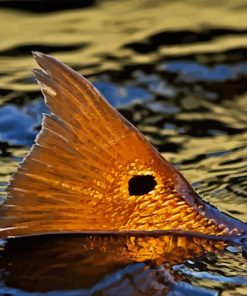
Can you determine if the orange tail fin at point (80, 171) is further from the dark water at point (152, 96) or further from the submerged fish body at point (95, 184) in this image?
the dark water at point (152, 96)

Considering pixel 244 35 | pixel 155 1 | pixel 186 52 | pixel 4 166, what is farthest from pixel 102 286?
pixel 155 1

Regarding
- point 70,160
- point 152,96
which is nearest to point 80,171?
point 70,160

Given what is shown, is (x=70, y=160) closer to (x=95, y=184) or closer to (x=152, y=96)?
(x=95, y=184)

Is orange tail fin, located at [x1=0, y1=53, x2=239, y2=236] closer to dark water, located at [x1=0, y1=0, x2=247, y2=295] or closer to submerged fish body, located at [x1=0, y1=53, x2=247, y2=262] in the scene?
submerged fish body, located at [x1=0, y1=53, x2=247, y2=262]

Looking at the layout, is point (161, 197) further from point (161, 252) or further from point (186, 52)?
point (186, 52)

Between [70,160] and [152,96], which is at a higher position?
[152,96]

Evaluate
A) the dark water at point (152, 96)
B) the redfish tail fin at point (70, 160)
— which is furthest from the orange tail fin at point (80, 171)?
the dark water at point (152, 96)

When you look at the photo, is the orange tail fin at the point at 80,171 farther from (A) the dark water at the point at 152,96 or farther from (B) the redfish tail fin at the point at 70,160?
(A) the dark water at the point at 152,96
